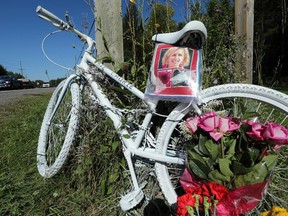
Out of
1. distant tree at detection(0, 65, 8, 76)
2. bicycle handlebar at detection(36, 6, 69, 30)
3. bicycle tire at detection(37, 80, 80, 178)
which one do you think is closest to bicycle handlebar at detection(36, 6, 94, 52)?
bicycle handlebar at detection(36, 6, 69, 30)

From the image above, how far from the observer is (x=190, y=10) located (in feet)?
5.76

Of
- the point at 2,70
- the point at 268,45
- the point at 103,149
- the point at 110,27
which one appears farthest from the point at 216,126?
the point at 2,70

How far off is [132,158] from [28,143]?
5.11 ft

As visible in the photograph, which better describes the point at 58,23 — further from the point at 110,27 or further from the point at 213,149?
the point at 213,149

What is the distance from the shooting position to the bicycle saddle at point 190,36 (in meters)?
1.16

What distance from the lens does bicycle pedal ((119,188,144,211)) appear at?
1.32 metres

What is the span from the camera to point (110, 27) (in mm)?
1841

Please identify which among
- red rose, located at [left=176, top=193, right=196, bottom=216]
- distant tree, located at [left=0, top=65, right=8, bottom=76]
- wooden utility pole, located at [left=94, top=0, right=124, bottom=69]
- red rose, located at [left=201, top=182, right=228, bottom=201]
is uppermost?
distant tree, located at [left=0, top=65, right=8, bottom=76]

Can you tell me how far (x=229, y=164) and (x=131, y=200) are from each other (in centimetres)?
59

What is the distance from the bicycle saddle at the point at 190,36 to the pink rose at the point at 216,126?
16.7 inches

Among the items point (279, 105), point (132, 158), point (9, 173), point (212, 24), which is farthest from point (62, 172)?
point (212, 24)

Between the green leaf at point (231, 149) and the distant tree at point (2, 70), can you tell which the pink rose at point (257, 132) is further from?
the distant tree at point (2, 70)

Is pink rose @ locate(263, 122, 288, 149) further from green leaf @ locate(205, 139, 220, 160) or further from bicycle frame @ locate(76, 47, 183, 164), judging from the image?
bicycle frame @ locate(76, 47, 183, 164)

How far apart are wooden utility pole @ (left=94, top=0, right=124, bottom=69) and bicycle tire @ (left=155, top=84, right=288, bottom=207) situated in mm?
775
